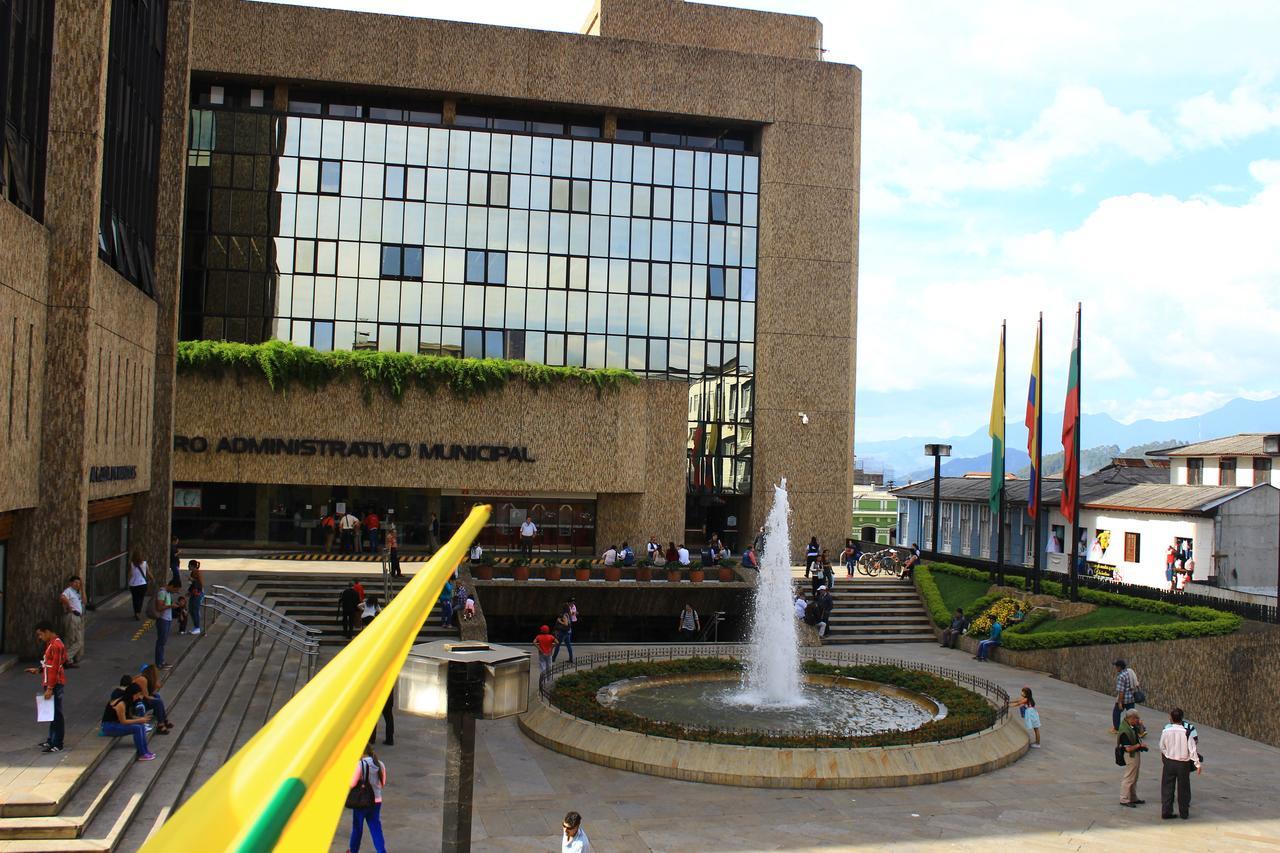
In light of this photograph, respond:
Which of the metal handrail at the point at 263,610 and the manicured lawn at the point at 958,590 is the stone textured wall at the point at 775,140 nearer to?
the manicured lawn at the point at 958,590

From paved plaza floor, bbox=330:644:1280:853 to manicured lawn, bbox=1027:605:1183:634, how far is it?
8.09 m

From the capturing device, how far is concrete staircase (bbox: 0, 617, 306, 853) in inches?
539

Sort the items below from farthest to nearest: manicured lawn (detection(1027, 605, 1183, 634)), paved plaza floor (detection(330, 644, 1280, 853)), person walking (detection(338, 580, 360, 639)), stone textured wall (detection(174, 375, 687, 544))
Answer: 1. stone textured wall (detection(174, 375, 687, 544))
2. manicured lawn (detection(1027, 605, 1183, 634))
3. person walking (detection(338, 580, 360, 639))
4. paved plaza floor (detection(330, 644, 1280, 853))

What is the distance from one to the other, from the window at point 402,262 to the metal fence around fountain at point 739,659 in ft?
73.8

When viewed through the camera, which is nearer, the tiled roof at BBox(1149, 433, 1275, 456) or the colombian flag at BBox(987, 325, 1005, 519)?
the colombian flag at BBox(987, 325, 1005, 519)

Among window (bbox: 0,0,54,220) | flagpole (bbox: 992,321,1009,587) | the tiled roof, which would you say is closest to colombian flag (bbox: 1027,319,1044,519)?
flagpole (bbox: 992,321,1009,587)

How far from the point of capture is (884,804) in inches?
739

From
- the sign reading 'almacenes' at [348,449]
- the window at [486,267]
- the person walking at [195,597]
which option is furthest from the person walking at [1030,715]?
the window at [486,267]

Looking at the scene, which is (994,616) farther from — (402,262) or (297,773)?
(297,773)

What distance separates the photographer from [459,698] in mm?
7480

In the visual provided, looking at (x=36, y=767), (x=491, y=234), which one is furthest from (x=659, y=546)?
(x=36, y=767)

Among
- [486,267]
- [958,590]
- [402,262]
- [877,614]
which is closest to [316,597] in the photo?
[877,614]

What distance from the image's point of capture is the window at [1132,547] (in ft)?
129

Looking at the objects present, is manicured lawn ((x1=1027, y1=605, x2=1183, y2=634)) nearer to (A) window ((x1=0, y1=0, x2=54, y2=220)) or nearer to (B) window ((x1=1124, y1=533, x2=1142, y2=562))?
(B) window ((x1=1124, y1=533, x2=1142, y2=562))
